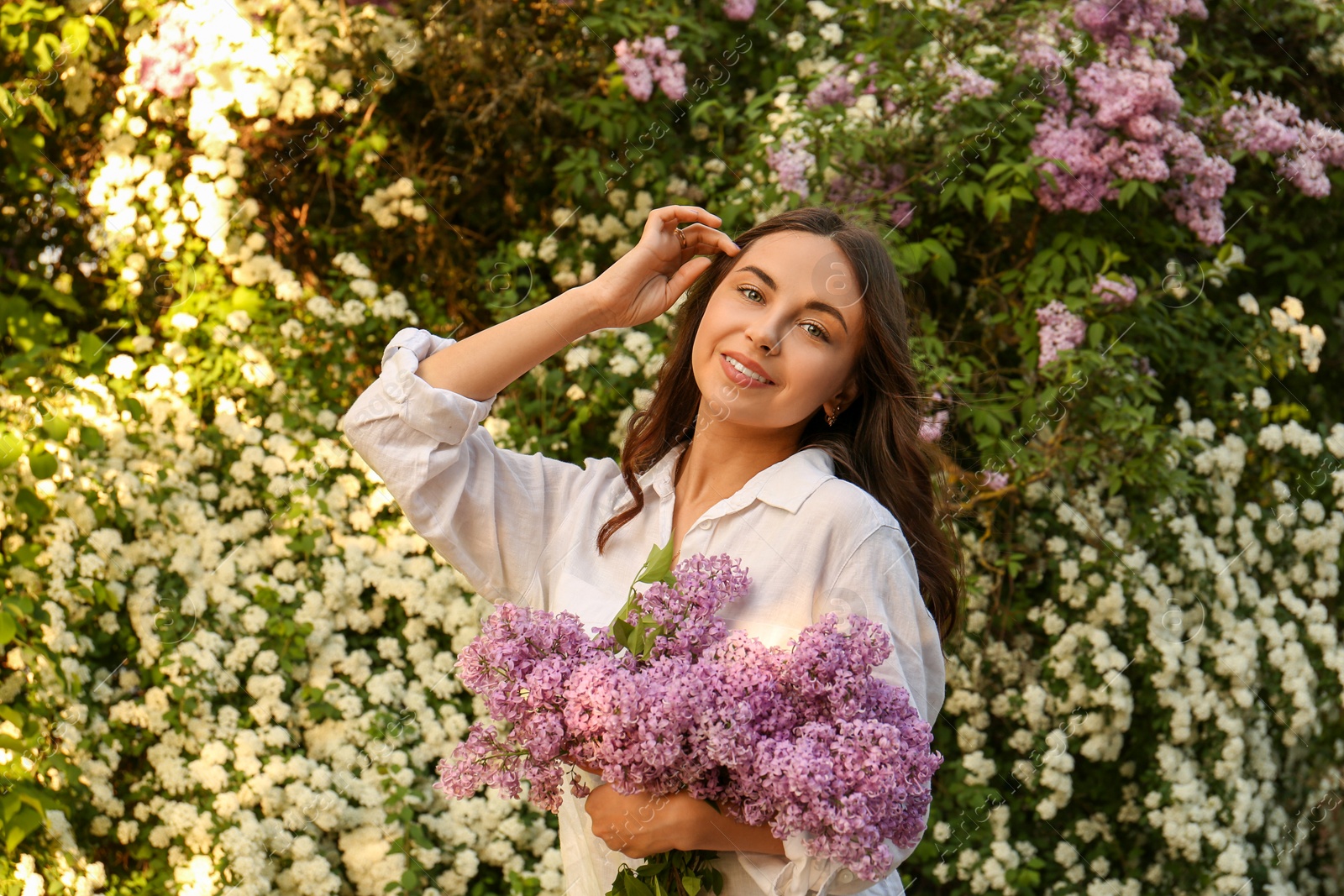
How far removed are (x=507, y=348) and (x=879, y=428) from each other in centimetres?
58

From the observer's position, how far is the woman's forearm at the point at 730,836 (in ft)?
4.91

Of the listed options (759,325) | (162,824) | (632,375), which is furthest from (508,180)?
(759,325)

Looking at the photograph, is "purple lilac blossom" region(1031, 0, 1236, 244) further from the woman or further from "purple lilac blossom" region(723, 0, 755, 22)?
the woman

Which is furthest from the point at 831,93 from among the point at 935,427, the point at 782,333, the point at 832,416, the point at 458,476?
the point at 458,476

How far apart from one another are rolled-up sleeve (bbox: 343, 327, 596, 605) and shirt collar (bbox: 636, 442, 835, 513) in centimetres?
20

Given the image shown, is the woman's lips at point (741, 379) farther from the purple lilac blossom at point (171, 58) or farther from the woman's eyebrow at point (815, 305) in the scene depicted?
the purple lilac blossom at point (171, 58)

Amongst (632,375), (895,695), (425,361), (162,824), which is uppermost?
(425,361)

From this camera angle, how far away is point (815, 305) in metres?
1.76

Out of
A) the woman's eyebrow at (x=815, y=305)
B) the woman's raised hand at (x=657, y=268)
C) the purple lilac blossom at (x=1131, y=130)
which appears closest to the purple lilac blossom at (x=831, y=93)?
the purple lilac blossom at (x=1131, y=130)

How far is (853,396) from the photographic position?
191cm

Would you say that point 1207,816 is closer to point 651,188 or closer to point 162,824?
point 651,188

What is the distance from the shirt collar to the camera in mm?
1726

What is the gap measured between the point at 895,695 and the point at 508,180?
2853 millimetres

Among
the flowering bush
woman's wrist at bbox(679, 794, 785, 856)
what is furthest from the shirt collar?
the flowering bush
